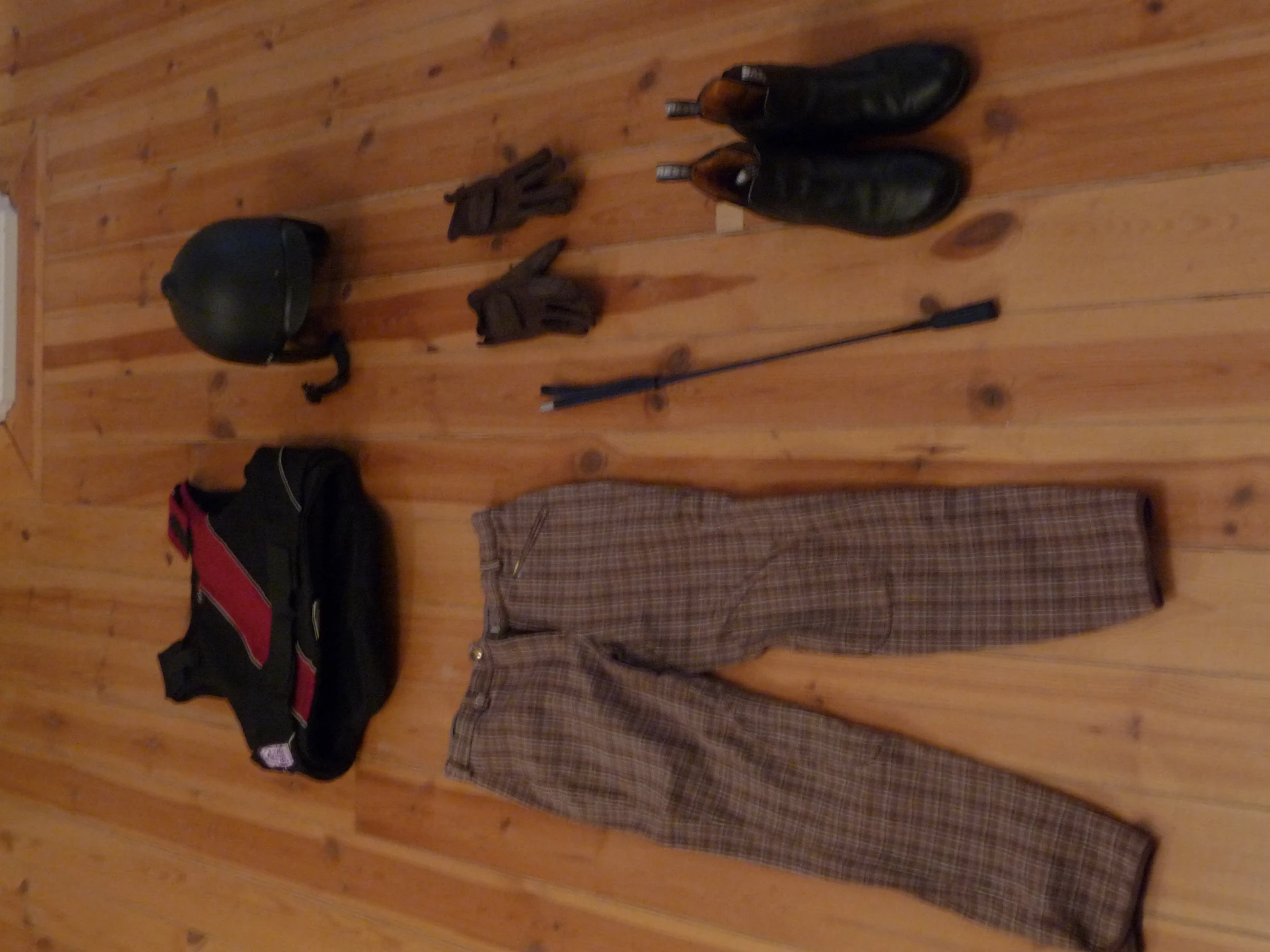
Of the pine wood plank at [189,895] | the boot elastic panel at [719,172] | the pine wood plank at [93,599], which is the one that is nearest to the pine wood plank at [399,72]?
the boot elastic panel at [719,172]

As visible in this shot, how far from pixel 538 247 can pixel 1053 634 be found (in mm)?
914

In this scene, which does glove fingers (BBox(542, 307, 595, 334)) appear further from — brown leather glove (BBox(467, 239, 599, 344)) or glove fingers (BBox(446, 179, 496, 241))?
glove fingers (BBox(446, 179, 496, 241))

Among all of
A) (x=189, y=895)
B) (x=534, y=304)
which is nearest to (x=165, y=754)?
(x=189, y=895)

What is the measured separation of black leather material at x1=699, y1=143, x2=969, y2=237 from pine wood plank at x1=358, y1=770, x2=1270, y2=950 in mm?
745

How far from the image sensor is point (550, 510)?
1.40 meters

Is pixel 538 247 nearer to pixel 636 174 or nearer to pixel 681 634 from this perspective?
pixel 636 174

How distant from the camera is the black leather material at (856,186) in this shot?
117 centimetres

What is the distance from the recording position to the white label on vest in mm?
1550

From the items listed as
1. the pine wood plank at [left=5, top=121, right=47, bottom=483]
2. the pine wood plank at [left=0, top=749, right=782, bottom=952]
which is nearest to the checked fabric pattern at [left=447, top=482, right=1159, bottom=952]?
the pine wood plank at [left=0, top=749, right=782, bottom=952]

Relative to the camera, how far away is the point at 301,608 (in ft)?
4.97

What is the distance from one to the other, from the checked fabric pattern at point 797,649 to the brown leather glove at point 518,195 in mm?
420

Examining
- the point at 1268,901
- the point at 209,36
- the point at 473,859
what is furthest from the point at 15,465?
the point at 1268,901

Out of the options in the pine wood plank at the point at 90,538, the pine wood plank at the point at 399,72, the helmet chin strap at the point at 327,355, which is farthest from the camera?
the pine wood plank at the point at 90,538

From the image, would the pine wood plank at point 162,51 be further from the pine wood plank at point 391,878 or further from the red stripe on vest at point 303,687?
the pine wood plank at point 391,878
